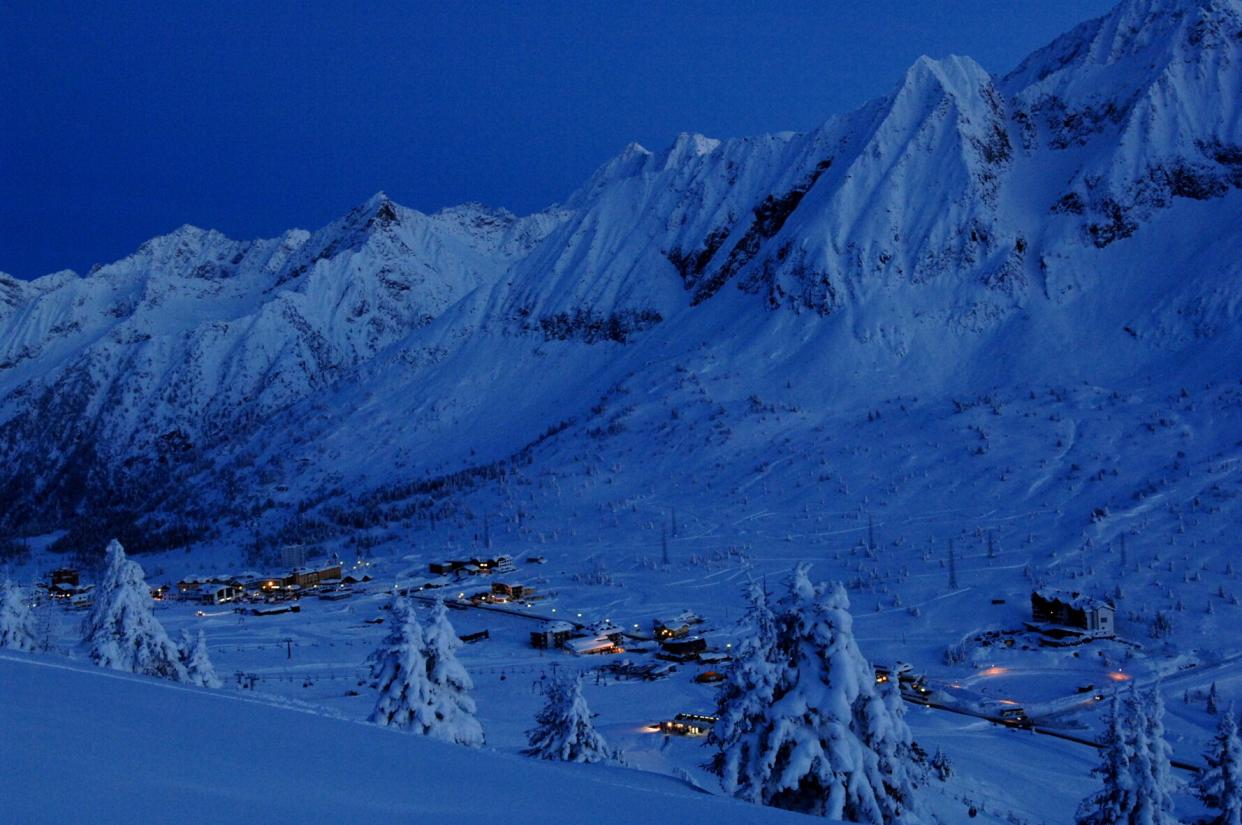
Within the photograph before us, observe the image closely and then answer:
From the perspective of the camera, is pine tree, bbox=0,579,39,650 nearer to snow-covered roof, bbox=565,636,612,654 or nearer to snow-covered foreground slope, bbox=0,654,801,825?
snow-covered roof, bbox=565,636,612,654

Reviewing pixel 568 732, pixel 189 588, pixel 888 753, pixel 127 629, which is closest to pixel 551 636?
pixel 127 629

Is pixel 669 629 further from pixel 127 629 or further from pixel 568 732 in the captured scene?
pixel 568 732

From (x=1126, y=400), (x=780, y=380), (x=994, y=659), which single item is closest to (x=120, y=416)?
(x=780, y=380)

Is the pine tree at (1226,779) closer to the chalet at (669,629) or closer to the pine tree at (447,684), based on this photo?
the pine tree at (447,684)

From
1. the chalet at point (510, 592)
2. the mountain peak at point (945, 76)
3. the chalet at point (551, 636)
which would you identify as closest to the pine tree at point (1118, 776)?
the chalet at point (551, 636)

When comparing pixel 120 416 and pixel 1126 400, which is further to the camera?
pixel 120 416

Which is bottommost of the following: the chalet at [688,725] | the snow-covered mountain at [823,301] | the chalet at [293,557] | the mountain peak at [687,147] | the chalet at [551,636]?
the chalet at [688,725]

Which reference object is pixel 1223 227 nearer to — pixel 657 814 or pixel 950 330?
pixel 950 330
